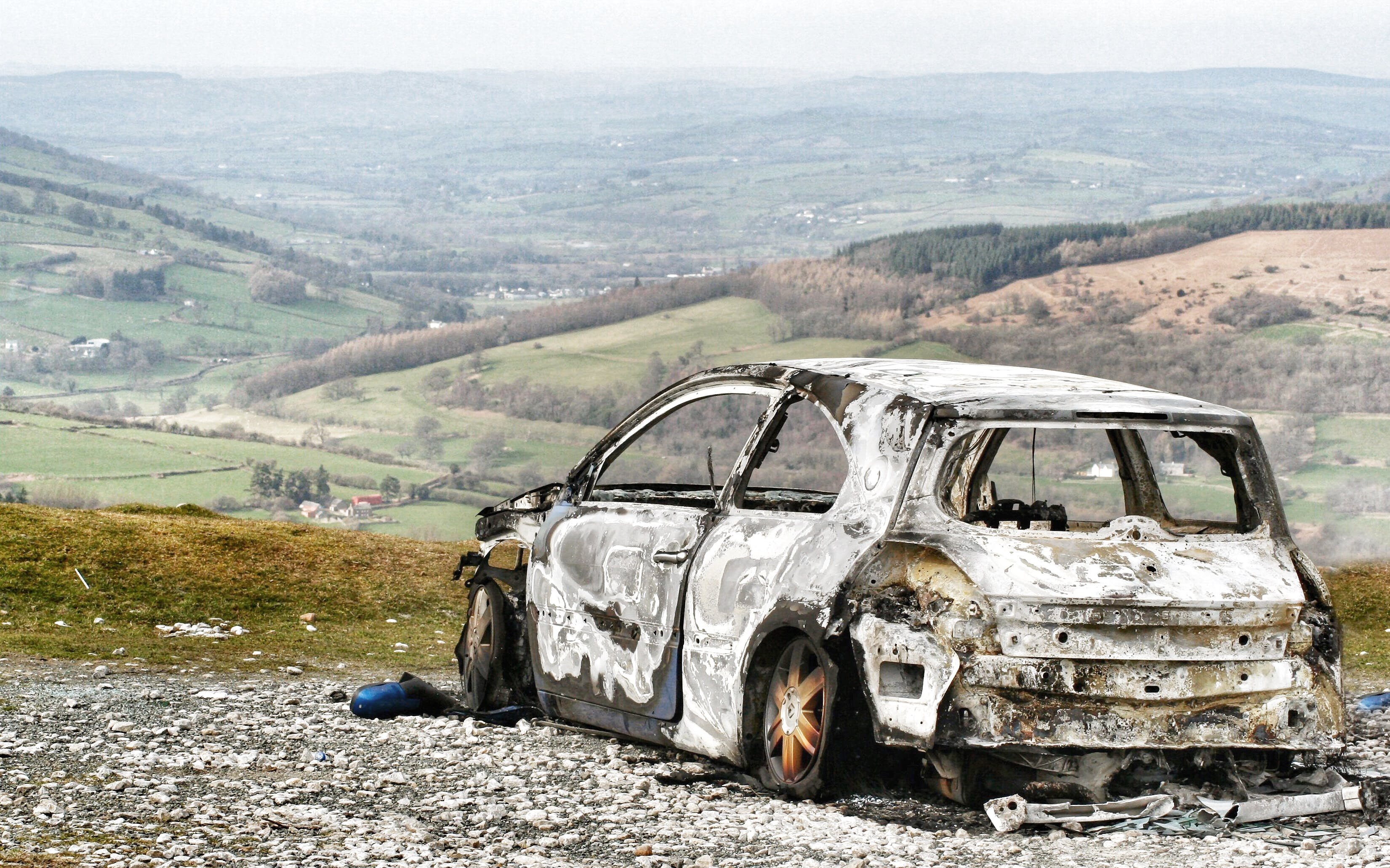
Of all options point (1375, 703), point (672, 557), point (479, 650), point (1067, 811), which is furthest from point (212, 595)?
point (1067, 811)

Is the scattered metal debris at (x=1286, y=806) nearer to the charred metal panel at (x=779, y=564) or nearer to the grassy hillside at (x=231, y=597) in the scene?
the charred metal panel at (x=779, y=564)

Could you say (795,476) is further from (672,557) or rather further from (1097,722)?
(1097,722)

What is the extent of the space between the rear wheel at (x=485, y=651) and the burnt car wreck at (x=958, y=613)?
1.18m

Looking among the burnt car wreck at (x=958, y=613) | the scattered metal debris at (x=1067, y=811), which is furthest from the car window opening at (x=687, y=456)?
the scattered metal debris at (x=1067, y=811)

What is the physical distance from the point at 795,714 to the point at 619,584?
1394 millimetres

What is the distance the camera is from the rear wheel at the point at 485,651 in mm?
8617

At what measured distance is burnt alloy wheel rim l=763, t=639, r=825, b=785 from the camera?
6.24m

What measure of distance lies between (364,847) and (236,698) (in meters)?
3.97

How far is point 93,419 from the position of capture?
139 meters

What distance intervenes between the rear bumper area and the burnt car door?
1.64m

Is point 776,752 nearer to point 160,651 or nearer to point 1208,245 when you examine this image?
point 160,651

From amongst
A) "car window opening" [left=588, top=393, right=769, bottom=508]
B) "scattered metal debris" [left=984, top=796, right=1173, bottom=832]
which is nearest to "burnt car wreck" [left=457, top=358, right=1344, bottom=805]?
"scattered metal debris" [left=984, top=796, right=1173, bottom=832]

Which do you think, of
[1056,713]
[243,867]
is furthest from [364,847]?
[1056,713]

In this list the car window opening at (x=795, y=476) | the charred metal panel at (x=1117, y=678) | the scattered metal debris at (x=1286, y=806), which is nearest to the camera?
the charred metal panel at (x=1117, y=678)
